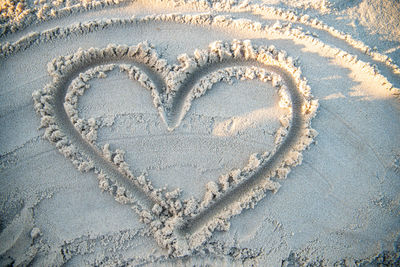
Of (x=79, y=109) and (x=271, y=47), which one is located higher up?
(x=271, y=47)

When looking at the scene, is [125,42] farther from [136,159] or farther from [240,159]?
[240,159]

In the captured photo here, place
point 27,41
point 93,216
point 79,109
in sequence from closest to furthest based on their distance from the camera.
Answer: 1. point 93,216
2. point 79,109
3. point 27,41

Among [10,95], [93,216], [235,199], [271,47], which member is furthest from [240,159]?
[10,95]

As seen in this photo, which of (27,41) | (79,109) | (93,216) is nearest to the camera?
(93,216)
